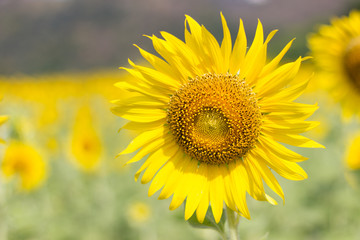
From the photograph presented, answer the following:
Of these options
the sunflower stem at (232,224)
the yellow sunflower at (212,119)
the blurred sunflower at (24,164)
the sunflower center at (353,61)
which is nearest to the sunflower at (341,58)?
the sunflower center at (353,61)

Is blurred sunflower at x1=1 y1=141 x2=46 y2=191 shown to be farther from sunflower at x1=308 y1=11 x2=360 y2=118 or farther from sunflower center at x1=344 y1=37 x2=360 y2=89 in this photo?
sunflower center at x1=344 y1=37 x2=360 y2=89

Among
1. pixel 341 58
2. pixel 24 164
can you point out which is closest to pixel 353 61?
pixel 341 58

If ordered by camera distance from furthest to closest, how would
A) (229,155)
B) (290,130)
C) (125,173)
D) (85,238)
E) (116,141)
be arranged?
(116,141) → (125,173) → (85,238) → (229,155) → (290,130)

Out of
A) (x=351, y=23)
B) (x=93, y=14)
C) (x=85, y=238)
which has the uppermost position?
(x=93, y=14)

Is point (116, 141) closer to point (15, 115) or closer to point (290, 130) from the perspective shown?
point (15, 115)

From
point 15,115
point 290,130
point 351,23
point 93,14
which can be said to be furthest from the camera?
point 93,14

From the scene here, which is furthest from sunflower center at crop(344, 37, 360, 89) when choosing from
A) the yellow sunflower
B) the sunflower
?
the yellow sunflower

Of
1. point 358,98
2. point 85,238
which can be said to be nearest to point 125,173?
point 85,238
